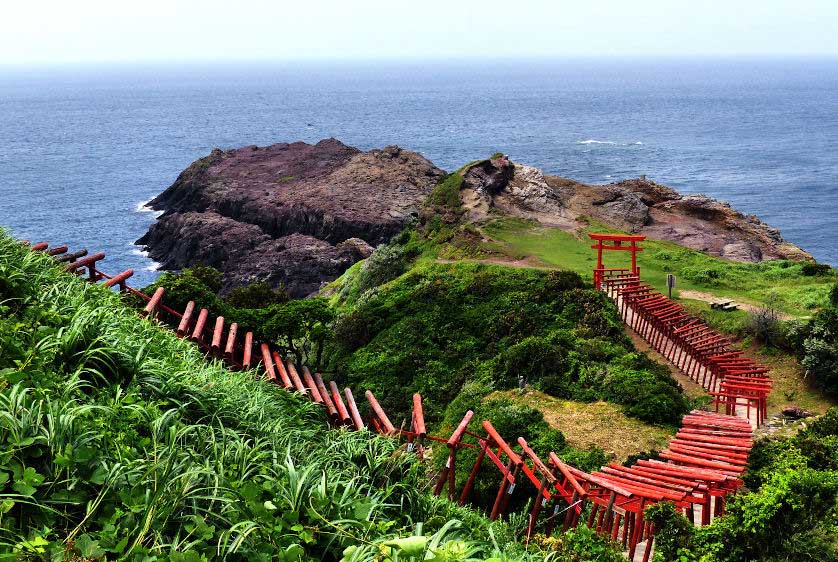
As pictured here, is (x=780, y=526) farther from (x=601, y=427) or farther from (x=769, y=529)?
(x=601, y=427)

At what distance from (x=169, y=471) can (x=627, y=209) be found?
52536mm

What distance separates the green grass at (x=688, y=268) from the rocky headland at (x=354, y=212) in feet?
9.85

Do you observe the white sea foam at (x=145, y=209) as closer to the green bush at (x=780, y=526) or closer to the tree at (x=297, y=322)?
the tree at (x=297, y=322)

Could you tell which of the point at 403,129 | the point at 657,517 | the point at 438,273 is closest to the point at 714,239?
the point at 438,273

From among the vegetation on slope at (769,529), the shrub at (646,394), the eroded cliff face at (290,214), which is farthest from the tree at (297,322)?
the eroded cliff face at (290,214)

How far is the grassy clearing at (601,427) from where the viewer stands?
1822 centimetres

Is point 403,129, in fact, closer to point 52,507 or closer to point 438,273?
point 438,273

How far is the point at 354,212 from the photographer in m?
63.9

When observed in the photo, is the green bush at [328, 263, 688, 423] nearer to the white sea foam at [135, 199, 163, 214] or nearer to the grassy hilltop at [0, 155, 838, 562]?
the grassy hilltop at [0, 155, 838, 562]

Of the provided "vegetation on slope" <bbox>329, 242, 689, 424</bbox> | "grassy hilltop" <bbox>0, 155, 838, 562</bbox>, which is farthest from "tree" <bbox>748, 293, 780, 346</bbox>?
"vegetation on slope" <bbox>329, 242, 689, 424</bbox>

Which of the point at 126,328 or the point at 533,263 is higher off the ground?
the point at 126,328

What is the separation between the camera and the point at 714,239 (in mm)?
54406

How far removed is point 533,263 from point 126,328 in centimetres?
2403

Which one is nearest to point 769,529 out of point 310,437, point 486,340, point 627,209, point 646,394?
point 310,437
